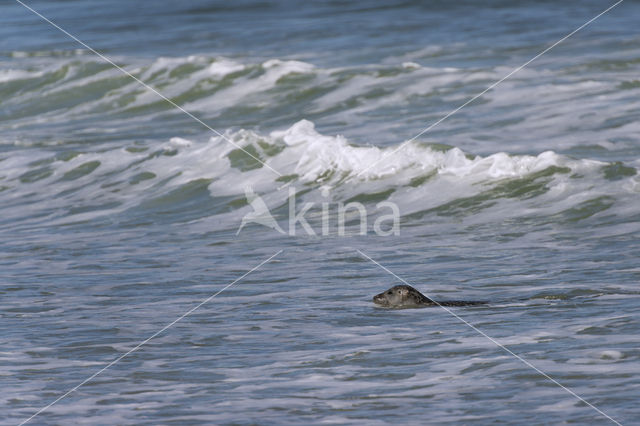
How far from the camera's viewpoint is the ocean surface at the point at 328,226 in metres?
5.90

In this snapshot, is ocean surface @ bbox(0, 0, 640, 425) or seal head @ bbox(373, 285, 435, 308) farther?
seal head @ bbox(373, 285, 435, 308)

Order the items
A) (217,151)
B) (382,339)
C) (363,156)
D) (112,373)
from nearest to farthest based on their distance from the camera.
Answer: (112,373), (382,339), (363,156), (217,151)

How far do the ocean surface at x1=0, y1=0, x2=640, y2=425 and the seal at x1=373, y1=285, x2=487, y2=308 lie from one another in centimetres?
10

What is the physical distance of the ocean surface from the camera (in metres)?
5.90

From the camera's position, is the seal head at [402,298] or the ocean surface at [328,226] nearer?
the ocean surface at [328,226]

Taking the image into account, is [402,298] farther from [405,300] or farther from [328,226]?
[328,226]

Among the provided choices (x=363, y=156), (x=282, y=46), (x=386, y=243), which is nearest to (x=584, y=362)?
(x=386, y=243)

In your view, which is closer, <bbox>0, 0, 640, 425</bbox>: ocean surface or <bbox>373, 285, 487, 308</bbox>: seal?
<bbox>0, 0, 640, 425</bbox>: ocean surface

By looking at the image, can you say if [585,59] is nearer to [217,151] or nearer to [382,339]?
[217,151]

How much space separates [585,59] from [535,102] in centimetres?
298

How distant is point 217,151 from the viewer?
14.5 m

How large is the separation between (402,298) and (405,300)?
0.02m

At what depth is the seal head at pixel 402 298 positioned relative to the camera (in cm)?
743

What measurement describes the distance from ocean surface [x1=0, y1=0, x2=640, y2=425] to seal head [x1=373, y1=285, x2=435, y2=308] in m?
0.10
